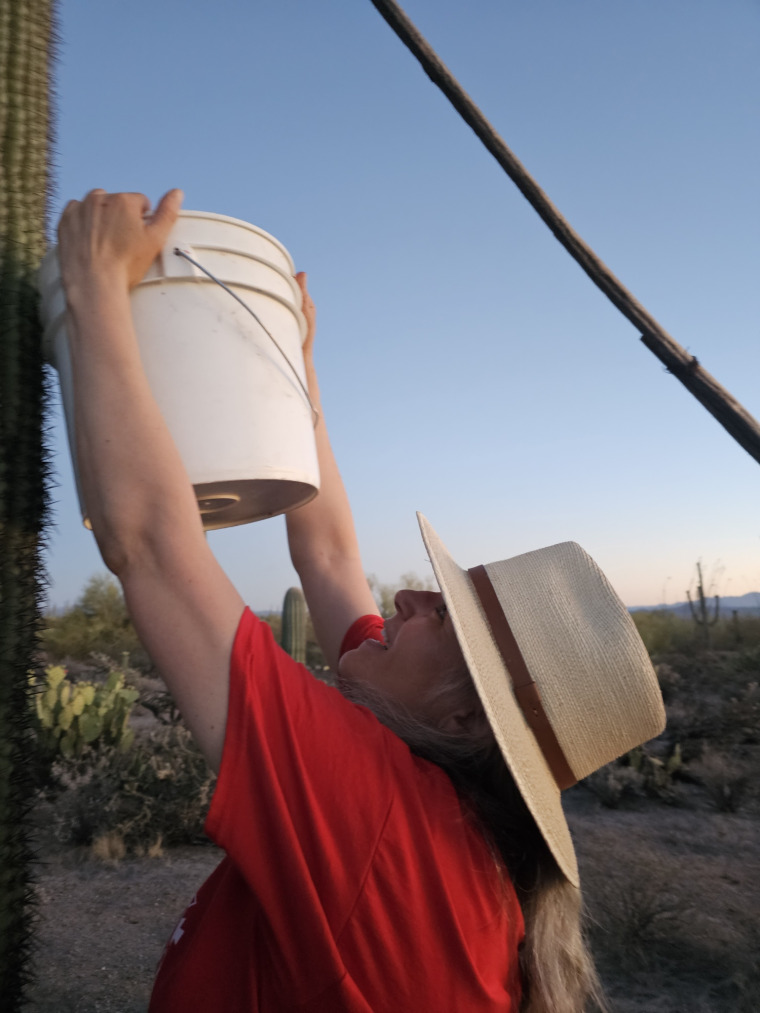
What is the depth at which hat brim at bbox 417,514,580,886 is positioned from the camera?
1.27 meters

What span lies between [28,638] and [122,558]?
0.55m

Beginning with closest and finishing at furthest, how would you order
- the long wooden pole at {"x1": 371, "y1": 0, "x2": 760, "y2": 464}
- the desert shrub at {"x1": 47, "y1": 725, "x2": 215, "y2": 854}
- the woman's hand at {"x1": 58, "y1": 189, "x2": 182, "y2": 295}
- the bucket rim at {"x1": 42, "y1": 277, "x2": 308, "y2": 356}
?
1. the woman's hand at {"x1": 58, "y1": 189, "x2": 182, "y2": 295}
2. the bucket rim at {"x1": 42, "y1": 277, "x2": 308, "y2": 356}
3. the long wooden pole at {"x1": 371, "y1": 0, "x2": 760, "y2": 464}
4. the desert shrub at {"x1": 47, "y1": 725, "x2": 215, "y2": 854}

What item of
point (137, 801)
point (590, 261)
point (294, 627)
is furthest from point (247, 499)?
point (294, 627)

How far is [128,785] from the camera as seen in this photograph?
423 cm

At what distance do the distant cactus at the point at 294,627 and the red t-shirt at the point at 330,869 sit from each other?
278 inches

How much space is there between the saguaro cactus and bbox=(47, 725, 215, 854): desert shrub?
2.60 metres

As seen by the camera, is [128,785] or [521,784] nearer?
[521,784]

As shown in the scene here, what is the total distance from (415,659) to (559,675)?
29cm

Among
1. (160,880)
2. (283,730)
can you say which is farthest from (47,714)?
(283,730)

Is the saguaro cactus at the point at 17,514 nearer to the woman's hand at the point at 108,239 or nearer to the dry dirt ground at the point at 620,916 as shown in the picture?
the woman's hand at the point at 108,239

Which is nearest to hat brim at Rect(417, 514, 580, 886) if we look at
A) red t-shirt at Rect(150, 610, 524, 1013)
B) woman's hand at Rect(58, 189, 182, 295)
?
red t-shirt at Rect(150, 610, 524, 1013)

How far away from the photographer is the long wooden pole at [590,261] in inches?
87.6

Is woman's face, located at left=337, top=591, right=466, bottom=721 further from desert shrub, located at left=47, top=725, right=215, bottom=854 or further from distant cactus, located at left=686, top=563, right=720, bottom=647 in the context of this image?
distant cactus, located at left=686, top=563, right=720, bottom=647

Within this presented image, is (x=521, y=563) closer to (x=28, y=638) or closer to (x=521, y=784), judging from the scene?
(x=521, y=784)
